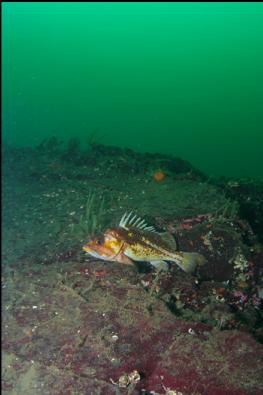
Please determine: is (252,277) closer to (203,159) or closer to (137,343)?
(137,343)

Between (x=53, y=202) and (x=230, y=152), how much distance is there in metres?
63.8

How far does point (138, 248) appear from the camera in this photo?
201 inches

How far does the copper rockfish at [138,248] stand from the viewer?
15.9 feet

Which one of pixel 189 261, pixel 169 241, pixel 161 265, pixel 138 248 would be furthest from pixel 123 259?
pixel 189 261

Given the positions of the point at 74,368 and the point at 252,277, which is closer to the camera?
the point at 74,368

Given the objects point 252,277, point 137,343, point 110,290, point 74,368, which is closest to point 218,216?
point 252,277

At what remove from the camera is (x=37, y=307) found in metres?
4.57

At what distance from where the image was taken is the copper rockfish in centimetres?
486

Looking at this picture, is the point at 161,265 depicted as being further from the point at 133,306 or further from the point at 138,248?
the point at 133,306

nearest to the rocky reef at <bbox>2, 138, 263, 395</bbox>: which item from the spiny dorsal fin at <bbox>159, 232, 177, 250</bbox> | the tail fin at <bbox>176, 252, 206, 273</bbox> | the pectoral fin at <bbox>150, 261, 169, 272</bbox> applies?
the pectoral fin at <bbox>150, 261, 169, 272</bbox>

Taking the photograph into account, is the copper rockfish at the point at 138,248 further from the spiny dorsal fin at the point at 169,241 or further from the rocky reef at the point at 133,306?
the rocky reef at the point at 133,306

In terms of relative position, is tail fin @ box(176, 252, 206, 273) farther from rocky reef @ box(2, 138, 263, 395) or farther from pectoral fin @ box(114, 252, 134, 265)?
pectoral fin @ box(114, 252, 134, 265)

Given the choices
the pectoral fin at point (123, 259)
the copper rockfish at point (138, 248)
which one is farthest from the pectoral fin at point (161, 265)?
the pectoral fin at point (123, 259)

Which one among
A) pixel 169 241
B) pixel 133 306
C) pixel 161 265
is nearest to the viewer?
pixel 133 306
